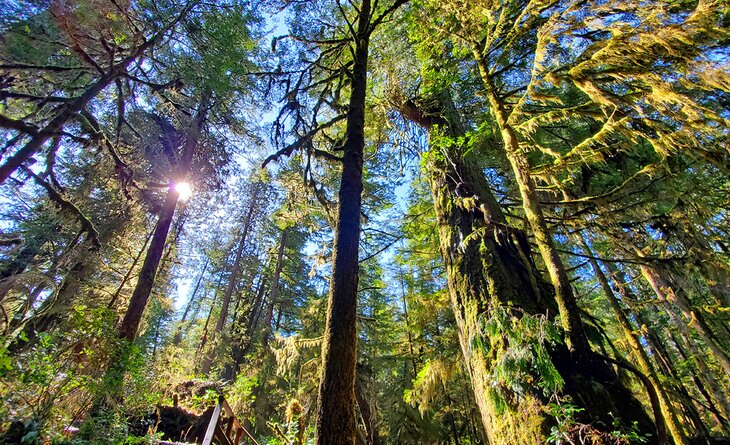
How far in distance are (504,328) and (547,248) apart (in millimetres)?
812

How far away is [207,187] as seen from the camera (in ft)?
35.6

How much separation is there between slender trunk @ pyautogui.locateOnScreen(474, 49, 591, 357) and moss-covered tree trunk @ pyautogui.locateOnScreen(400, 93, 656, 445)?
131mm

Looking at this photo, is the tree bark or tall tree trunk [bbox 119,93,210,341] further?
the tree bark

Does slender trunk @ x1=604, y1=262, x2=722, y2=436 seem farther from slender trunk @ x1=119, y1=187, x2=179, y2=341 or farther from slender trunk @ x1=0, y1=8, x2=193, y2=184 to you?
slender trunk @ x1=119, y1=187, x2=179, y2=341

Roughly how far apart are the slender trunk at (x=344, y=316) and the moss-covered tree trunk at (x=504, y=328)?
1194mm

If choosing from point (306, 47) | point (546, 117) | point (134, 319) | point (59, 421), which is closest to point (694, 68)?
point (546, 117)

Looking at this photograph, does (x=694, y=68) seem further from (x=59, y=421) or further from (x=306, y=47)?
(x=59, y=421)

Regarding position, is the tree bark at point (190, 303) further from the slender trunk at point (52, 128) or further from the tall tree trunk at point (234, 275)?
the slender trunk at point (52, 128)

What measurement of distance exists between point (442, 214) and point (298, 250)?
16.6 meters

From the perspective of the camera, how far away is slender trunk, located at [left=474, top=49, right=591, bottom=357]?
235cm

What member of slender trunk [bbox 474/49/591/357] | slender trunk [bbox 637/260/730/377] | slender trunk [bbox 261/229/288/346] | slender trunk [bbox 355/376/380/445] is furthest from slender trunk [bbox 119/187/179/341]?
slender trunk [bbox 637/260/730/377]

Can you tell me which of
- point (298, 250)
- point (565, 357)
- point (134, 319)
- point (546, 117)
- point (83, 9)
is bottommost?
point (565, 357)

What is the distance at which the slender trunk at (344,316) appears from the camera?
7.87 ft

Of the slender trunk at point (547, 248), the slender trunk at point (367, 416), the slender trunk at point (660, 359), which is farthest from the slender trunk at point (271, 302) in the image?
the slender trunk at point (547, 248)
